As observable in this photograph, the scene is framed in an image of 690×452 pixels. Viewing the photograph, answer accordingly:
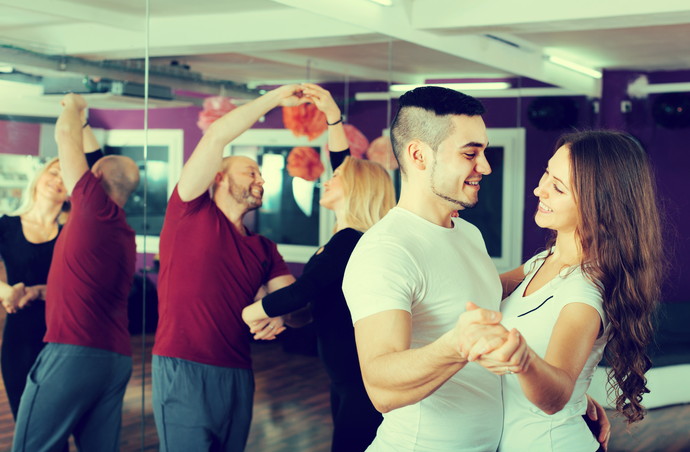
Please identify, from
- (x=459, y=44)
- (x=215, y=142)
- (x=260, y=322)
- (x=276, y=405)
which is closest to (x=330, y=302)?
(x=260, y=322)

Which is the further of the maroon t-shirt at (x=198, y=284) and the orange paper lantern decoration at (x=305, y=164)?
the orange paper lantern decoration at (x=305, y=164)

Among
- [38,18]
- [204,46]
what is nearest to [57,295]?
[38,18]

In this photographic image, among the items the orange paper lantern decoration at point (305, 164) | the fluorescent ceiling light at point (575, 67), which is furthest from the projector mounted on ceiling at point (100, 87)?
the fluorescent ceiling light at point (575, 67)

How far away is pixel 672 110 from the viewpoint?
6137 mm

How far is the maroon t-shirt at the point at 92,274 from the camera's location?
2.73 metres

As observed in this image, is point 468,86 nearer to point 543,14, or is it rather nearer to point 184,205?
point 543,14

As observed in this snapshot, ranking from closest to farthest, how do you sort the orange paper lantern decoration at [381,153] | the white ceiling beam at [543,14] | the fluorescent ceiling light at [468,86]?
the white ceiling beam at [543,14]
the orange paper lantern decoration at [381,153]
the fluorescent ceiling light at [468,86]

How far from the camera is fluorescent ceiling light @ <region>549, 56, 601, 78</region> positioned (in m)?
6.19

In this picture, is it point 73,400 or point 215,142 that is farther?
point 215,142

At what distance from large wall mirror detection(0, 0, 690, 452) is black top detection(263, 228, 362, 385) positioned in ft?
1.40

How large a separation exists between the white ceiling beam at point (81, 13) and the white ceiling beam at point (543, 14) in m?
2.00

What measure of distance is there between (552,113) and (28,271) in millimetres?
4600

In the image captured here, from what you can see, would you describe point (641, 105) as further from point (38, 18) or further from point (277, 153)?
point (38, 18)

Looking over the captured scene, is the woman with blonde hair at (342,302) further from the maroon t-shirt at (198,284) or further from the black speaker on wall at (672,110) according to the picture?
the black speaker on wall at (672,110)
